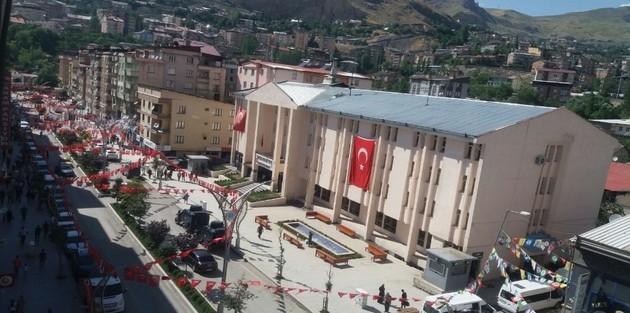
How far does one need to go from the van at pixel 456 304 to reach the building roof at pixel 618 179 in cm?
3025

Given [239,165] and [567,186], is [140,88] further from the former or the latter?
[567,186]

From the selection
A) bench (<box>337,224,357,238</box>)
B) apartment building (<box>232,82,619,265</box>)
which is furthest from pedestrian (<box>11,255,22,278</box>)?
apartment building (<box>232,82,619,265</box>)

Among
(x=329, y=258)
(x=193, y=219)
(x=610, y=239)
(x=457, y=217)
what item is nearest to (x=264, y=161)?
(x=193, y=219)

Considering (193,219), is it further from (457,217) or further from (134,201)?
(457,217)

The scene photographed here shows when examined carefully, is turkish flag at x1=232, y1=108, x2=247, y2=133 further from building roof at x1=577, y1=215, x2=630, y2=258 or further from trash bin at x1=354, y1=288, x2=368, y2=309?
building roof at x1=577, y1=215, x2=630, y2=258

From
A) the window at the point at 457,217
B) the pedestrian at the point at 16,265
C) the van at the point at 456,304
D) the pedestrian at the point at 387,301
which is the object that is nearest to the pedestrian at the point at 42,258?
the pedestrian at the point at 16,265

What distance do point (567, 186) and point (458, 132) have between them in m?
9.44

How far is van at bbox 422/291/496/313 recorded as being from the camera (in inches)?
969

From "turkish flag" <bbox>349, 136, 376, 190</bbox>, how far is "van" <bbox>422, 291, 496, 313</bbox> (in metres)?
13.8

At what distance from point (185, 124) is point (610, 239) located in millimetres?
53009

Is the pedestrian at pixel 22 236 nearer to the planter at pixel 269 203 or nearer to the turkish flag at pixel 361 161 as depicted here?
the planter at pixel 269 203

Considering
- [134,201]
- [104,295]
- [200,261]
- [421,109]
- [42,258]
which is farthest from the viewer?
[421,109]

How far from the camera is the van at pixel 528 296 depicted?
26812 millimetres

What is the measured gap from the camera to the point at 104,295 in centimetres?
2298
